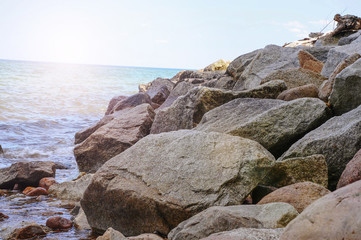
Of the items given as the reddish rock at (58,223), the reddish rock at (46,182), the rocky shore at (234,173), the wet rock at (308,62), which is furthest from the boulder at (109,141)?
the wet rock at (308,62)

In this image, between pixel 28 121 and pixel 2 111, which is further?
pixel 2 111

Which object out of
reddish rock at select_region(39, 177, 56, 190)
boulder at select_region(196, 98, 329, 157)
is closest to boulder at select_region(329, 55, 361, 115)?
boulder at select_region(196, 98, 329, 157)

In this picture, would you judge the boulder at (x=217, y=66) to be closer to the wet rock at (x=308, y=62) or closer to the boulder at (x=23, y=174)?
the wet rock at (x=308, y=62)

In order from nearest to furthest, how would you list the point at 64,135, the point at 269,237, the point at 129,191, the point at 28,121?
the point at 269,237 → the point at 129,191 → the point at 64,135 → the point at 28,121

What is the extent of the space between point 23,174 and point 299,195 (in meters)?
5.28

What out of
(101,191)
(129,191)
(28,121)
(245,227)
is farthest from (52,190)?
(28,121)

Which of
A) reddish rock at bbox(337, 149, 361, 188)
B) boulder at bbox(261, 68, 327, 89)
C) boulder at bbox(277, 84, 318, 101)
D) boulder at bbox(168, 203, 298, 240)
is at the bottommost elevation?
boulder at bbox(168, 203, 298, 240)

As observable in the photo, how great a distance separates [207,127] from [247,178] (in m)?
1.48

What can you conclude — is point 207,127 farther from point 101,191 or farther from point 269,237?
point 269,237

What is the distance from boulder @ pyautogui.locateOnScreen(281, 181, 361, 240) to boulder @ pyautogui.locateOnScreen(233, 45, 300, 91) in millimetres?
6280

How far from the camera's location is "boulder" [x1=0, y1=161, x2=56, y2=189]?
7.07 metres

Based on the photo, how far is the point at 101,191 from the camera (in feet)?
14.8

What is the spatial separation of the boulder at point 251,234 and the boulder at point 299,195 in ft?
2.11

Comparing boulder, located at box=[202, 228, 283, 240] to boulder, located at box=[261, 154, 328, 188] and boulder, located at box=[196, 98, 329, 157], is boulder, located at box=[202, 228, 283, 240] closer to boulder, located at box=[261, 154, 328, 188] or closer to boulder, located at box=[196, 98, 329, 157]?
boulder, located at box=[261, 154, 328, 188]
